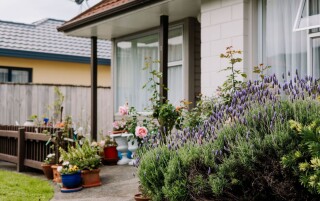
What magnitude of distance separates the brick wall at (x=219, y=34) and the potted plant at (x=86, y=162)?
2.17 metres

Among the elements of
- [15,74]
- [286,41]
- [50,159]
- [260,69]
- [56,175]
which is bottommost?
[56,175]

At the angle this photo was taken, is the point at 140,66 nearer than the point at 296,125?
No

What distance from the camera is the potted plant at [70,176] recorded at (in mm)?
6816

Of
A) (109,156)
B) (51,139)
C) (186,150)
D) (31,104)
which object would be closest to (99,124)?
(31,104)

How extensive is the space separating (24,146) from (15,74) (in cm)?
768

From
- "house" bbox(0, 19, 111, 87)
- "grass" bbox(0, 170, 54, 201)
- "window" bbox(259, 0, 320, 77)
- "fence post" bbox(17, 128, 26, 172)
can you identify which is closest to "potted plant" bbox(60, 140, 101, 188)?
"grass" bbox(0, 170, 54, 201)

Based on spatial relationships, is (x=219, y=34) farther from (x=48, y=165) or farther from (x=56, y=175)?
(x=48, y=165)

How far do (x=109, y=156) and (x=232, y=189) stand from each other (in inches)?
217

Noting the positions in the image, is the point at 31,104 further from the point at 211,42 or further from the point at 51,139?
the point at 211,42

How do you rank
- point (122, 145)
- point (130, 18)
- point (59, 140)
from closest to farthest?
point (59, 140), point (130, 18), point (122, 145)

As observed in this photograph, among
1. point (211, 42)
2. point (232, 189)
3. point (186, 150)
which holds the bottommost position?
point (232, 189)

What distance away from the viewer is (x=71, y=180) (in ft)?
22.4

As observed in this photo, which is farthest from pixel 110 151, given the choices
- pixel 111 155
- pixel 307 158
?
pixel 307 158

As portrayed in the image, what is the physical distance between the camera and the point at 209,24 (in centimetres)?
739
